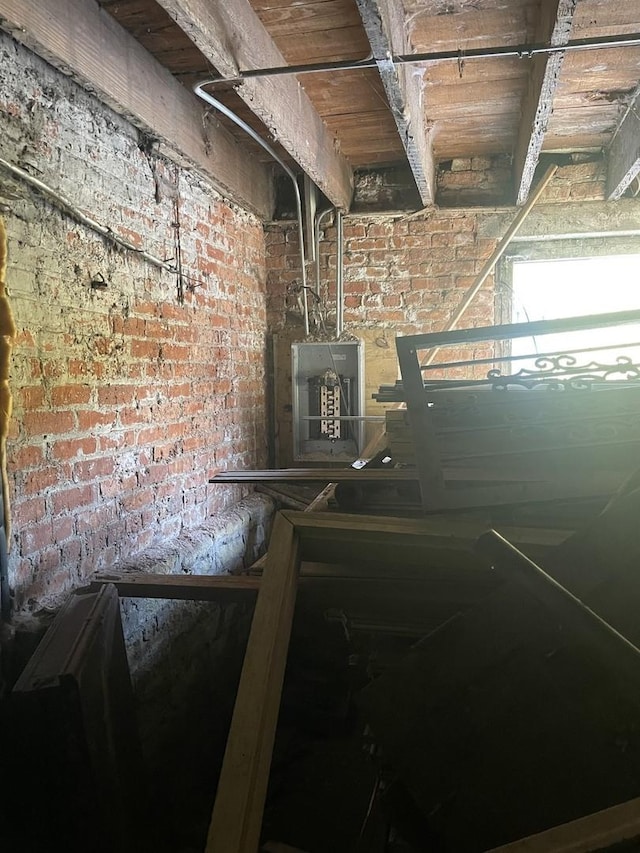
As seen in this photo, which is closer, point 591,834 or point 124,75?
point 591,834

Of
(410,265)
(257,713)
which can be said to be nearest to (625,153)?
(410,265)

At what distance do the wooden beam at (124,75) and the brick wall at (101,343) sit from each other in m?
0.07

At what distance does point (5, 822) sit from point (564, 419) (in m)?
1.59

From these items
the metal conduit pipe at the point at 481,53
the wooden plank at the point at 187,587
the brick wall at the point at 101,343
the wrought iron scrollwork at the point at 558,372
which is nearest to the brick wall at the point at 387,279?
the brick wall at the point at 101,343

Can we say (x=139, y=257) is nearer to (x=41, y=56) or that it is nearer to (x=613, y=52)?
(x=41, y=56)

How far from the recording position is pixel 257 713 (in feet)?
4.00

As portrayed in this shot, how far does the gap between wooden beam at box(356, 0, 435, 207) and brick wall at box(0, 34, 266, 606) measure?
2.95ft

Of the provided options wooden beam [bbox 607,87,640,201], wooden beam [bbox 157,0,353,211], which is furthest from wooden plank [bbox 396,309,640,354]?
wooden beam [bbox 607,87,640,201]

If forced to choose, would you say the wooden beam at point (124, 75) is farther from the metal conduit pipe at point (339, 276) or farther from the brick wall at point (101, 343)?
the metal conduit pipe at point (339, 276)

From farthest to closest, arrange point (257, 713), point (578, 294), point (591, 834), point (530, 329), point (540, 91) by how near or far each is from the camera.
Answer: point (578, 294) < point (540, 91) < point (530, 329) < point (257, 713) < point (591, 834)

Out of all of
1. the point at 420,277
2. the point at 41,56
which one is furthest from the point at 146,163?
the point at 420,277

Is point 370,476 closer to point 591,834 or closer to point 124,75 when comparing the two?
point 591,834

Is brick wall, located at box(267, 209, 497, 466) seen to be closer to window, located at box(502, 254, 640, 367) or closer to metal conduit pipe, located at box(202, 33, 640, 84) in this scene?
window, located at box(502, 254, 640, 367)

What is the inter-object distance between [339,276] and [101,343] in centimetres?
168
